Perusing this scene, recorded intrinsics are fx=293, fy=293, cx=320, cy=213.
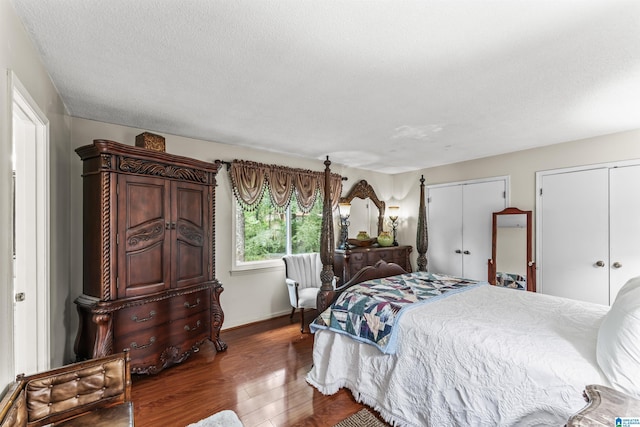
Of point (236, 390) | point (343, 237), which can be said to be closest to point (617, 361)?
point (236, 390)

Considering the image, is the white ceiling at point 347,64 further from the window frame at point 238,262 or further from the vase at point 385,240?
the vase at point 385,240

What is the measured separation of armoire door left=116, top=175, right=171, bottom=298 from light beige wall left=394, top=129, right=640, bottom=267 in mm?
4026

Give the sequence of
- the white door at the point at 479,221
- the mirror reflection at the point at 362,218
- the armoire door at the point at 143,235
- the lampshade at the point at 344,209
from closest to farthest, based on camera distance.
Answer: the armoire door at the point at 143,235, the white door at the point at 479,221, the lampshade at the point at 344,209, the mirror reflection at the point at 362,218

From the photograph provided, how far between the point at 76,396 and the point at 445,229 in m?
4.76

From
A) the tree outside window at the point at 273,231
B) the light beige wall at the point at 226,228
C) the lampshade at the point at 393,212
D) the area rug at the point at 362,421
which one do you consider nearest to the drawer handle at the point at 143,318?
the light beige wall at the point at 226,228

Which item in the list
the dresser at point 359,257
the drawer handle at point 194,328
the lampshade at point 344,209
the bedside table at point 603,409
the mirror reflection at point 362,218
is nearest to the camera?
the bedside table at point 603,409

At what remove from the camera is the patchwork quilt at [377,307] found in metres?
2.14

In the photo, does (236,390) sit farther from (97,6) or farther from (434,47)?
(434,47)

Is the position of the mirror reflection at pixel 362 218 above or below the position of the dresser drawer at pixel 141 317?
above

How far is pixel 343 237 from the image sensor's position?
476 cm

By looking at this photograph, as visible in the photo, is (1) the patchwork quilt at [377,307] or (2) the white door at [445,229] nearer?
(1) the patchwork quilt at [377,307]

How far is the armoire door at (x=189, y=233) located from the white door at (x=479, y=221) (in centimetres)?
374

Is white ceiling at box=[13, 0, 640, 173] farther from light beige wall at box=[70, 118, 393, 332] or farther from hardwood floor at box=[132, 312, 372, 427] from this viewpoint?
hardwood floor at box=[132, 312, 372, 427]

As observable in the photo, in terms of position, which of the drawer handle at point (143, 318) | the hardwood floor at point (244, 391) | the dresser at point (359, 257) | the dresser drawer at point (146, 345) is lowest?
the hardwood floor at point (244, 391)
